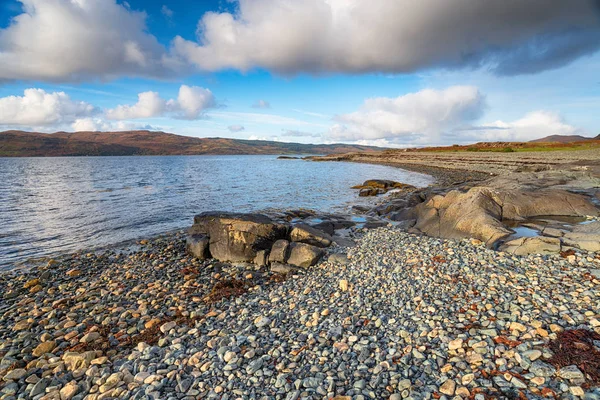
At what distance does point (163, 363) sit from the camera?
7.22 metres

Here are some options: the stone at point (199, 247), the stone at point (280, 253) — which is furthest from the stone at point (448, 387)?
the stone at point (199, 247)

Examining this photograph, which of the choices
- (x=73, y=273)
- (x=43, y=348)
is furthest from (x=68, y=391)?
(x=73, y=273)

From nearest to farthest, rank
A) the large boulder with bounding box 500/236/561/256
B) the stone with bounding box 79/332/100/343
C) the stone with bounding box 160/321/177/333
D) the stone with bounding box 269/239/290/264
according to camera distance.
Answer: the stone with bounding box 79/332/100/343, the stone with bounding box 160/321/177/333, the large boulder with bounding box 500/236/561/256, the stone with bounding box 269/239/290/264

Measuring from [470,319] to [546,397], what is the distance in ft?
8.11

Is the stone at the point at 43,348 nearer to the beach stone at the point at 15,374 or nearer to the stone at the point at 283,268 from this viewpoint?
the beach stone at the point at 15,374

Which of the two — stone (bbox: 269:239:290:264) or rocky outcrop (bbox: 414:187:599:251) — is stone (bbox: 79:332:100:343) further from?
rocky outcrop (bbox: 414:187:599:251)

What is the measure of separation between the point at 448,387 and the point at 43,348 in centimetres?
1030

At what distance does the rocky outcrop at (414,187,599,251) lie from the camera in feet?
50.9

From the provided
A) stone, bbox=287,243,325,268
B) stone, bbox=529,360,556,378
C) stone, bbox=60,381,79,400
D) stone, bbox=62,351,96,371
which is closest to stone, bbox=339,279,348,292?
stone, bbox=287,243,325,268

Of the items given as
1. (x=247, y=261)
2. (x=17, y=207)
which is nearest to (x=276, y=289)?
(x=247, y=261)

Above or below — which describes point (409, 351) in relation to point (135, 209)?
above

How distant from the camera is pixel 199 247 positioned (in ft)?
52.1

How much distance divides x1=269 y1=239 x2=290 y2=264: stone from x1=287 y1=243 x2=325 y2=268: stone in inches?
8.5

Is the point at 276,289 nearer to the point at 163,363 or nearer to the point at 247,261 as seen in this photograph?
the point at 247,261
